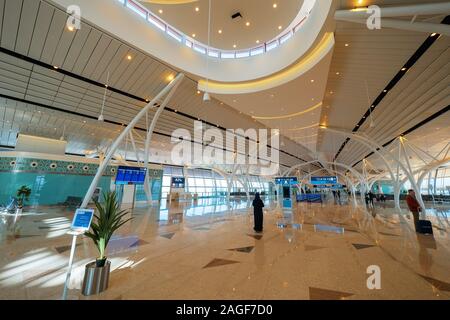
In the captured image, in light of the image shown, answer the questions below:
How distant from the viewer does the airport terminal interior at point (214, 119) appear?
317 cm

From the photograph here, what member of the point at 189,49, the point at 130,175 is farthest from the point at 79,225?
the point at 130,175

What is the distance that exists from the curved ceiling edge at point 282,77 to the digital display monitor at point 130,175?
8.88 meters

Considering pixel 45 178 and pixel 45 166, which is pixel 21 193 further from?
pixel 45 166

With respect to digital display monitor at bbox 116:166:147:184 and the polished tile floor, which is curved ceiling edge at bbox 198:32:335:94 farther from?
digital display monitor at bbox 116:166:147:184

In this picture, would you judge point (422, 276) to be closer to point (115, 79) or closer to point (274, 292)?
point (274, 292)

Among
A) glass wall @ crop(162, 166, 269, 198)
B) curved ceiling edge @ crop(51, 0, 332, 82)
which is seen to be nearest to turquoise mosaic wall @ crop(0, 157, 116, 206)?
curved ceiling edge @ crop(51, 0, 332, 82)

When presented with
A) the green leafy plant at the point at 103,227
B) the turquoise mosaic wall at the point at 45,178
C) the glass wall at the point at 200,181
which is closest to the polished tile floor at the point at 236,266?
the green leafy plant at the point at 103,227

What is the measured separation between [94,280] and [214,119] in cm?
1594

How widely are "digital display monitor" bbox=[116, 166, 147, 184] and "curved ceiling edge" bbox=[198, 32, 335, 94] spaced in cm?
888

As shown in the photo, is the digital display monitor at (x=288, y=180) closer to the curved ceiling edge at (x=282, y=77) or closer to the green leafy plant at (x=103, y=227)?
the curved ceiling edge at (x=282, y=77)

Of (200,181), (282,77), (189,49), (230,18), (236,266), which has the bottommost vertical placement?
(236,266)

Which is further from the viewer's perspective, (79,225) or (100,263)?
(79,225)

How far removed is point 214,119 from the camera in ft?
57.8

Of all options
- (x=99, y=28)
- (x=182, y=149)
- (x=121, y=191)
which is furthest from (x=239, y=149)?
(x=99, y=28)
